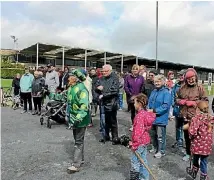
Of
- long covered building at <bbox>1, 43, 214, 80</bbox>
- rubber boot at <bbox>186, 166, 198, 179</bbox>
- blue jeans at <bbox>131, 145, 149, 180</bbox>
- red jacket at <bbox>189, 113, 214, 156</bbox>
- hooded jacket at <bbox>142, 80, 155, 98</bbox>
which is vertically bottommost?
rubber boot at <bbox>186, 166, 198, 179</bbox>

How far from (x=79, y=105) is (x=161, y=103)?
1708 mm

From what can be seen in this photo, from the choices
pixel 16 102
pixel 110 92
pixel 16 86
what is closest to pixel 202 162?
pixel 110 92

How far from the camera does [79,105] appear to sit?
5.29 m

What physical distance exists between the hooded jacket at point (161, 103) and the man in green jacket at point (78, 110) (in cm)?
142

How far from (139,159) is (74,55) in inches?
1285

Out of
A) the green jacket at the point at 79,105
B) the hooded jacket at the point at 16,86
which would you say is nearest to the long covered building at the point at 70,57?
the hooded jacket at the point at 16,86

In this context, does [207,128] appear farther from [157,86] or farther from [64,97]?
[64,97]

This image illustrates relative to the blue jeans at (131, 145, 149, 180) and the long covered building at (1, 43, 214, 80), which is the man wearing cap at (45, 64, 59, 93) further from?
the long covered building at (1, 43, 214, 80)

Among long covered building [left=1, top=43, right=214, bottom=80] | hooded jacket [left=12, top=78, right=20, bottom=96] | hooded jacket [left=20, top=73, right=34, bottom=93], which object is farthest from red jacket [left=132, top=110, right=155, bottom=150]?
long covered building [left=1, top=43, right=214, bottom=80]

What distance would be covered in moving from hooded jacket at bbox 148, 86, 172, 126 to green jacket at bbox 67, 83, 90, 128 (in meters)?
1.40

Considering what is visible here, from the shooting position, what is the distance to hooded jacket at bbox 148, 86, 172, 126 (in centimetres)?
604

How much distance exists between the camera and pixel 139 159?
447 centimetres

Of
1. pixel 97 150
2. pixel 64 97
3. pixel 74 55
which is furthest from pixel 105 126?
pixel 74 55

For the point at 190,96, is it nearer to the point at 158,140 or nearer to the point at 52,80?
the point at 158,140
